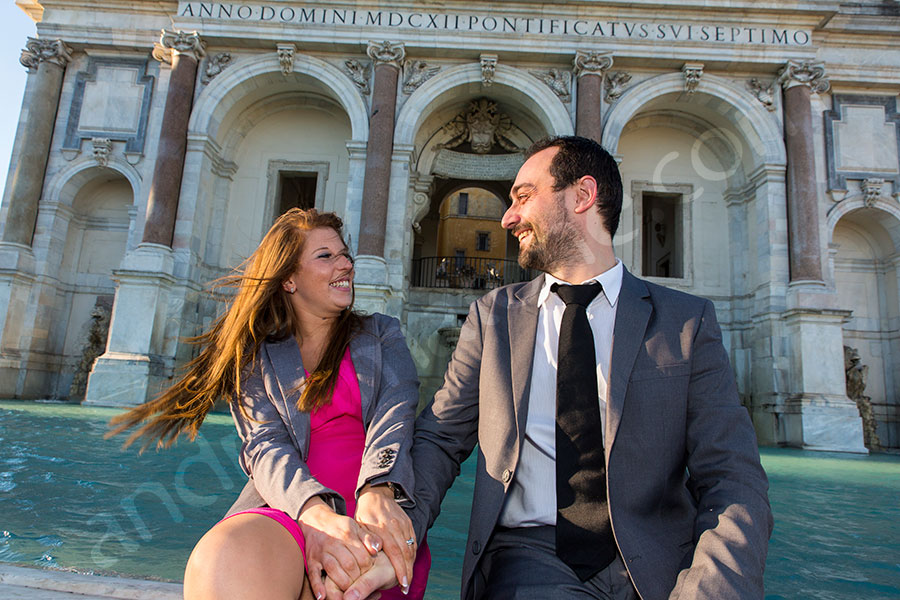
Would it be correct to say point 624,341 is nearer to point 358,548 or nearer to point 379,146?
point 358,548

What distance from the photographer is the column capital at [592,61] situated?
484 inches

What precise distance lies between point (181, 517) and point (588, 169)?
2.74m

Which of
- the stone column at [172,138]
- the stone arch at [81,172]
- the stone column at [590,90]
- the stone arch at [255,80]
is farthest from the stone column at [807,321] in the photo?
the stone arch at [81,172]

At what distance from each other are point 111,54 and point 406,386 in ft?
50.6

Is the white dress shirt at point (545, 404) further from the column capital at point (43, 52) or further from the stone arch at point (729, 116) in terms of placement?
the column capital at point (43, 52)

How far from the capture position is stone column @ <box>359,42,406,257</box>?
11828mm

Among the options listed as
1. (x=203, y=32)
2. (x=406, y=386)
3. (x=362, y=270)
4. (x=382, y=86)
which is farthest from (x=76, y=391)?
(x=406, y=386)

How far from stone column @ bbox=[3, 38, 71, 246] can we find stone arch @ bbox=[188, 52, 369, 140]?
3698 millimetres

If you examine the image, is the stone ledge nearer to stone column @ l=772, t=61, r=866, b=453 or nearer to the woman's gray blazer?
the woman's gray blazer

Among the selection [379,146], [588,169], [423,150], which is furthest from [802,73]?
[588,169]

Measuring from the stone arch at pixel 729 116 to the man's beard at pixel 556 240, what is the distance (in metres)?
11.1

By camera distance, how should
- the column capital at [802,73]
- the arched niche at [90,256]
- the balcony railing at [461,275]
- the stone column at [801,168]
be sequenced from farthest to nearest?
the balcony railing at [461,275] → the arched niche at [90,256] → the column capital at [802,73] → the stone column at [801,168]

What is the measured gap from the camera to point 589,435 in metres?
1.58

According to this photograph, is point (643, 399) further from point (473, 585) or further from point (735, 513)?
point (473, 585)
